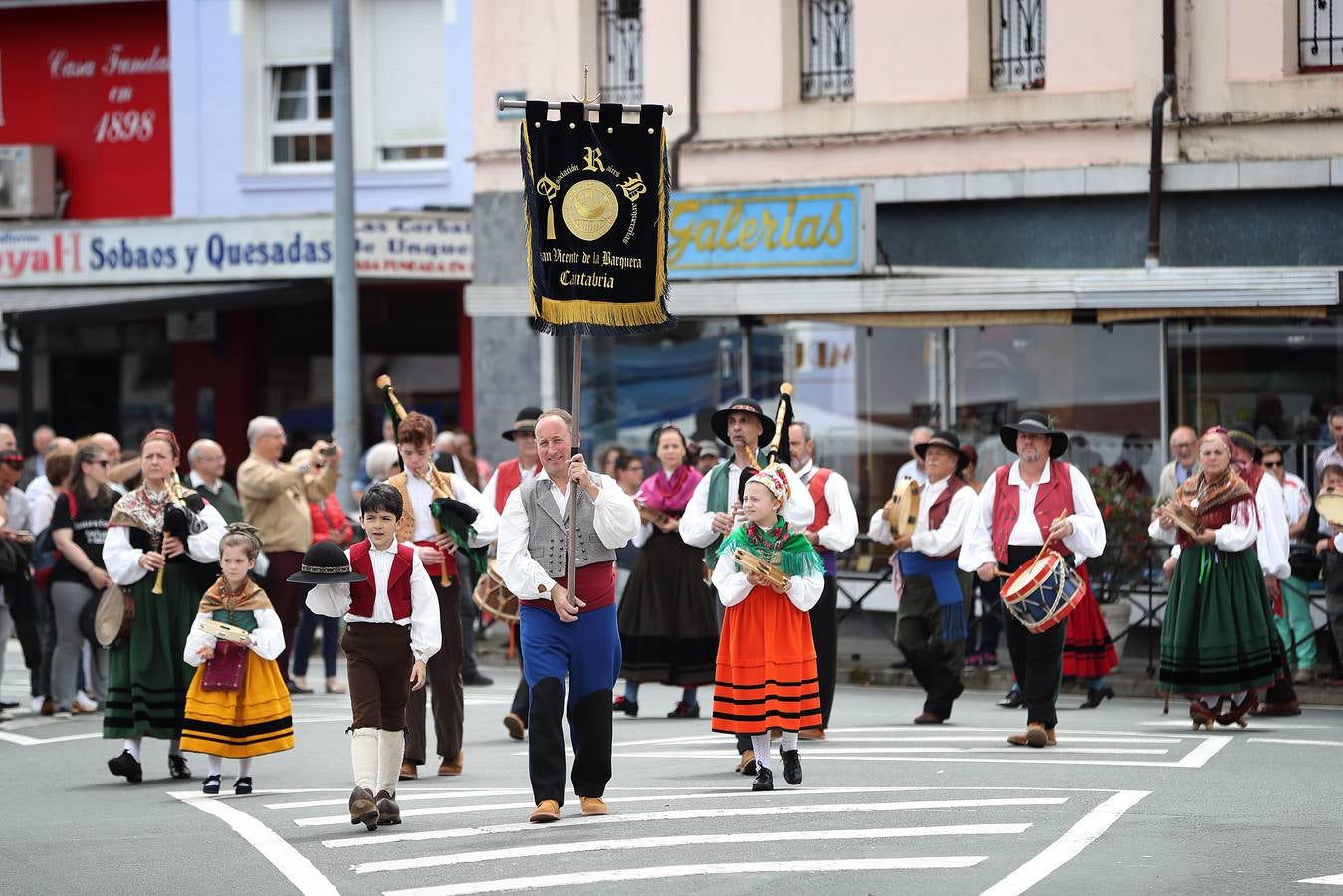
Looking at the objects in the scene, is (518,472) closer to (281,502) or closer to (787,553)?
(281,502)

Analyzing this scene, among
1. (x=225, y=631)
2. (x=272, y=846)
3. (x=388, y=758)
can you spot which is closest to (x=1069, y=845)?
(x=388, y=758)

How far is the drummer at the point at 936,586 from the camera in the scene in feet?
47.3

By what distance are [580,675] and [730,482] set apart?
2233 millimetres

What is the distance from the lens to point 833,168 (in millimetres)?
21391

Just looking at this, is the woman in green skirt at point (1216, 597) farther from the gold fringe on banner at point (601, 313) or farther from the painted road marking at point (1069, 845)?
the gold fringe on banner at point (601, 313)

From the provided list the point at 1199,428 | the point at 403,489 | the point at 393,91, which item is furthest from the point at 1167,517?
the point at 393,91

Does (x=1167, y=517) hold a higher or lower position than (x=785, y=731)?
higher

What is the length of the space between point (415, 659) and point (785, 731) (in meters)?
1.95

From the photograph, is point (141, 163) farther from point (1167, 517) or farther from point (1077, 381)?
point (1167, 517)

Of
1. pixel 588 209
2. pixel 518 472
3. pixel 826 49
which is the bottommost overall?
pixel 518 472

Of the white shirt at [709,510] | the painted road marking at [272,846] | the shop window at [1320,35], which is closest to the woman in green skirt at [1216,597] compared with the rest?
the white shirt at [709,510]

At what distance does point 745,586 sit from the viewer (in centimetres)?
1130

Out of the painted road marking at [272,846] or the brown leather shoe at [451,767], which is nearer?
the painted road marking at [272,846]

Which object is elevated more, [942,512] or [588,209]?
[588,209]
